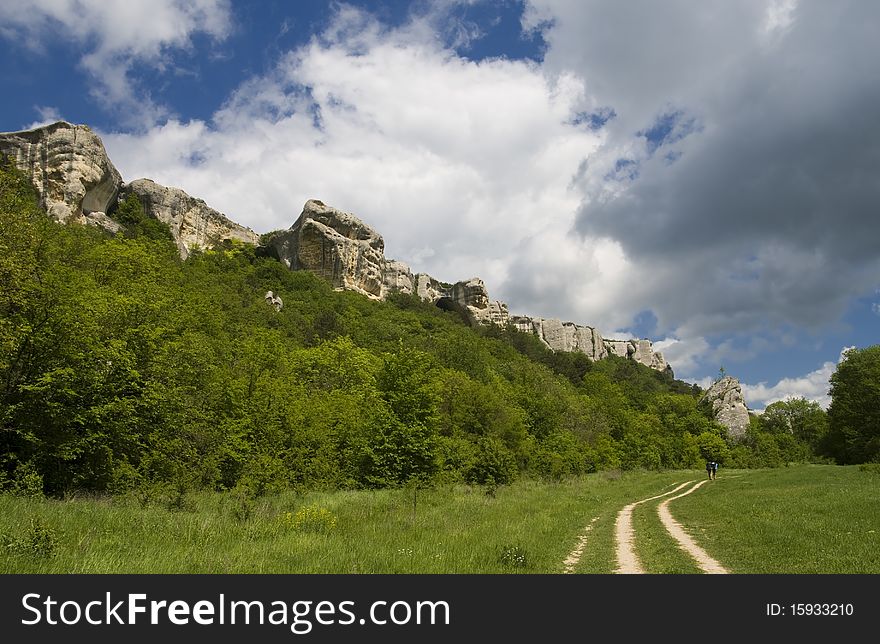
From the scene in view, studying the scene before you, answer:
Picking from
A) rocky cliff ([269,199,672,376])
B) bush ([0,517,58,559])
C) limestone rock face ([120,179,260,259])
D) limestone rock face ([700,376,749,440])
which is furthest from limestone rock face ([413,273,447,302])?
bush ([0,517,58,559])

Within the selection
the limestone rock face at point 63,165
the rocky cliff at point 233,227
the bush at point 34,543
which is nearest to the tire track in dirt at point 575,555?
the bush at point 34,543

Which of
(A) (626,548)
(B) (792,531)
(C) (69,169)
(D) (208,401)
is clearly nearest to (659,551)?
(A) (626,548)

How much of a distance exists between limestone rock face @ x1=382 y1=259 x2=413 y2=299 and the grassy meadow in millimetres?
115484

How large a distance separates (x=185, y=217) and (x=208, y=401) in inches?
3313

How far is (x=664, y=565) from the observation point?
9.89 meters

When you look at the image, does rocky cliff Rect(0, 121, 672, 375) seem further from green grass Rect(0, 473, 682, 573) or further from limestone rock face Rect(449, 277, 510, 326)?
green grass Rect(0, 473, 682, 573)

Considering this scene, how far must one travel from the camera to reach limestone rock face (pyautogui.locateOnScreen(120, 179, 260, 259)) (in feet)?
302

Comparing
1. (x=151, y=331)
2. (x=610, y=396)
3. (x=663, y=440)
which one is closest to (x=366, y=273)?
(x=610, y=396)

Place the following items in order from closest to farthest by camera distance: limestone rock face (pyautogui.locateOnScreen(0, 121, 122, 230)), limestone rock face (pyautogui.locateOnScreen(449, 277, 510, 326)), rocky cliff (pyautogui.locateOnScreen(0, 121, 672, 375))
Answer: limestone rock face (pyautogui.locateOnScreen(0, 121, 122, 230)) < rocky cliff (pyautogui.locateOnScreen(0, 121, 672, 375)) < limestone rock face (pyautogui.locateOnScreen(449, 277, 510, 326))

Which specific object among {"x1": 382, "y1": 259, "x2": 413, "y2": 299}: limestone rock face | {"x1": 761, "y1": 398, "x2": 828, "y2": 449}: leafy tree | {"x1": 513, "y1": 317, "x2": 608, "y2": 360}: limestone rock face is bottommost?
{"x1": 761, "y1": 398, "x2": 828, "y2": 449}: leafy tree

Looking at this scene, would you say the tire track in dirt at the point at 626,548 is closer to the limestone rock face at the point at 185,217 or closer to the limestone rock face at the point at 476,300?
the limestone rock face at the point at 185,217

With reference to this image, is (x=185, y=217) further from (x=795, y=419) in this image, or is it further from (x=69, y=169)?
(x=795, y=419)

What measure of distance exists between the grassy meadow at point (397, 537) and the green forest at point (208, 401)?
10.7 ft
